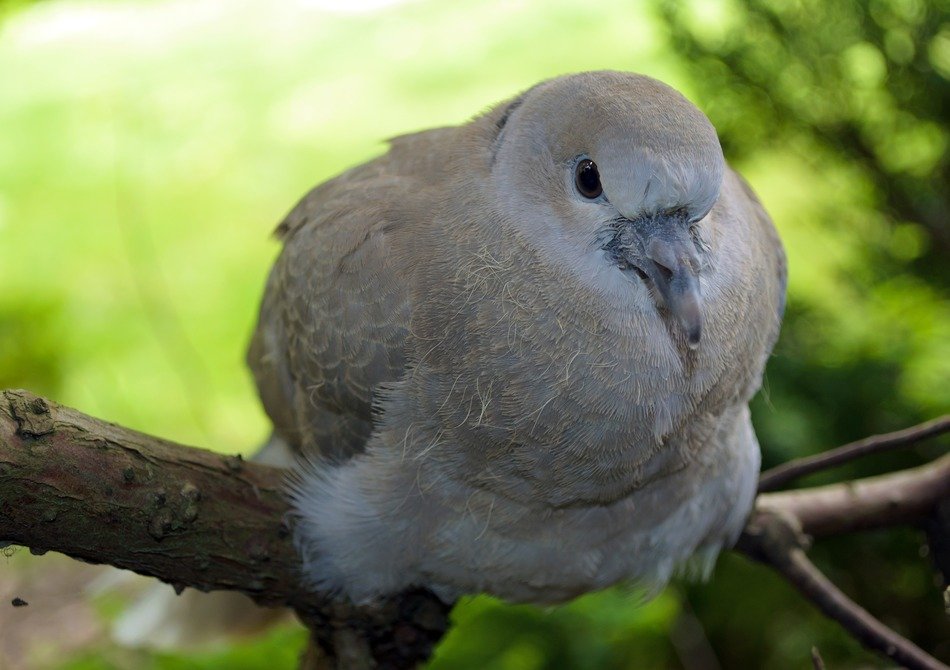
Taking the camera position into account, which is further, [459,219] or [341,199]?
[341,199]

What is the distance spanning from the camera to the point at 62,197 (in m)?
6.48

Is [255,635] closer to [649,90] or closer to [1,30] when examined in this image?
[649,90]

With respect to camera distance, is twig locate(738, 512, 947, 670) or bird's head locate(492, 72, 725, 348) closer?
bird's head locate(492, 72, 725, 348)

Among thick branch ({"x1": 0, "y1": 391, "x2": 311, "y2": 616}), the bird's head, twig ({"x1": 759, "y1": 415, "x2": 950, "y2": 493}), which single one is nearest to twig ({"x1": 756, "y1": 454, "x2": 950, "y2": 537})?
twig ({"x1": 759, "y1": 415, "x2": 950, "y2": 493})

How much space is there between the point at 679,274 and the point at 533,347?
0.34 metres

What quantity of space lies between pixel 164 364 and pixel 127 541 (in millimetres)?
4013

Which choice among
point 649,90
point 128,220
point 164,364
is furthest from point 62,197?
point 649,90

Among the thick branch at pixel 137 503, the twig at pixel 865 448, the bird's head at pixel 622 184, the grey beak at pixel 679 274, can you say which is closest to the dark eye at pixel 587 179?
the bird's head at pixel 622 184

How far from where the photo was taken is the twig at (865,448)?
2.36 m

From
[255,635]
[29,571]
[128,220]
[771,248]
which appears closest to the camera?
[771,248]

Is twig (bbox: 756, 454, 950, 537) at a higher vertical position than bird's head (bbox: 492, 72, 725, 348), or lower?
lower

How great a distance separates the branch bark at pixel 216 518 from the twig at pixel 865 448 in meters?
0.14

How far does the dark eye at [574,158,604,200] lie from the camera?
1.87 m

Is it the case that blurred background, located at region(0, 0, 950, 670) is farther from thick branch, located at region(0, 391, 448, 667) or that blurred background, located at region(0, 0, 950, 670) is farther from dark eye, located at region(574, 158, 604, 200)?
thick branch, located at region(0, 391, 448, 667)
